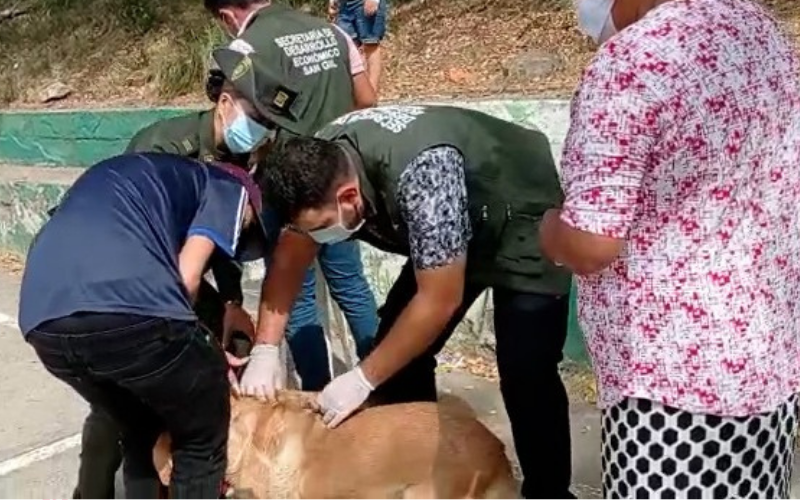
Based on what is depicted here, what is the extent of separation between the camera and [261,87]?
4.00 metres

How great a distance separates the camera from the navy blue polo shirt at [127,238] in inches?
109

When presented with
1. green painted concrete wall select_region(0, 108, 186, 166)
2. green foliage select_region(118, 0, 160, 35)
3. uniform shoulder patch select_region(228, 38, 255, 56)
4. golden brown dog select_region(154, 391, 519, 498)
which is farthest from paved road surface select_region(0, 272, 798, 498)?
green foliage select_region(118, 0, 160, 35)

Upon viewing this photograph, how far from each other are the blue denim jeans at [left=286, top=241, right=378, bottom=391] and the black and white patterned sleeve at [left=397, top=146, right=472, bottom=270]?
1418 mm

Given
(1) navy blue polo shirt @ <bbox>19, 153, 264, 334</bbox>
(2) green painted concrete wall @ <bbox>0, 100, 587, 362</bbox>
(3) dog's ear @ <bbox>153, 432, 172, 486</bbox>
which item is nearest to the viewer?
(1) navy blue polo shirt @ <bbox>19, 153, 264, 334</bbox>

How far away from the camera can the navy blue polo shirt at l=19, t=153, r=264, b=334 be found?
9.07 feet

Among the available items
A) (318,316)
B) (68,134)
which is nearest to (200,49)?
(68,134)

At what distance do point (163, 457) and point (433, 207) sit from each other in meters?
1.01

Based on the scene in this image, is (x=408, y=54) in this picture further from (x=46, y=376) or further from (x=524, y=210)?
(x=524, y=210)

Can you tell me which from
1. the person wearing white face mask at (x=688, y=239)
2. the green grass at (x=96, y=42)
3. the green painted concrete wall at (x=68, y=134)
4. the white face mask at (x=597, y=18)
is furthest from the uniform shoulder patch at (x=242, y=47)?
the green grass at (x=96, y=42)

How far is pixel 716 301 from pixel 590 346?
282 mm

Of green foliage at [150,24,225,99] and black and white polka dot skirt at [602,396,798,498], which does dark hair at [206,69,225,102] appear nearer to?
black and white polka dot skirt at [602,396,798,498]

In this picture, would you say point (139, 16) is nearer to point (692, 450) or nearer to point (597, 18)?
point (597, 18)

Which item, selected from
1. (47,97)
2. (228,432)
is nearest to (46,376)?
(228,432)

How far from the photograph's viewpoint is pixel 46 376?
5.49 metres
